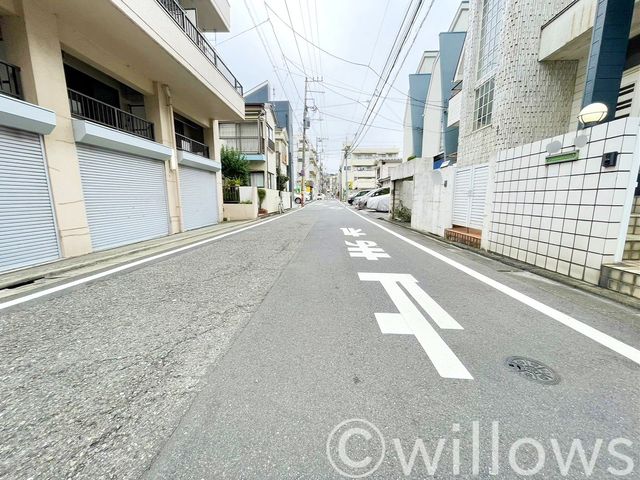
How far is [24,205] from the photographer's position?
15.8 feet

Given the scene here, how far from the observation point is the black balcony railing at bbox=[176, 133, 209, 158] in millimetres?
10877

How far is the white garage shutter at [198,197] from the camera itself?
10.3 metres

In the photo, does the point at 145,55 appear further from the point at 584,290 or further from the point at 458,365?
the point at 584,290

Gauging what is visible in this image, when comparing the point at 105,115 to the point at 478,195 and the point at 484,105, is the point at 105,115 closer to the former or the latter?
the point at 478,195

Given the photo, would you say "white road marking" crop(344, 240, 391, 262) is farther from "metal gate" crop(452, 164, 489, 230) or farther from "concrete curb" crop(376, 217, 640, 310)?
"metal gate" crop(452, 164, 489, 230)

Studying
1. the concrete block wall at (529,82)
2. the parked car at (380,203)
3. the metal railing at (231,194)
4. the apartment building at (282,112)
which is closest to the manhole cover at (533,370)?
the concrete block wall at (529,82)

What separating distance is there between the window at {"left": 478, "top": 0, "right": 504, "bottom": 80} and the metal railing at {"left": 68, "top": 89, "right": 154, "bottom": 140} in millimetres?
11518

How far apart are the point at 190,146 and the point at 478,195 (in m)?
11.7

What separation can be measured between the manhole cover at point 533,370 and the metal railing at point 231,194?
14.7 meters

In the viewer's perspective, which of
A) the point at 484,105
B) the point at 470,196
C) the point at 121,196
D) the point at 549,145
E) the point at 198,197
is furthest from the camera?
the point at 198,197

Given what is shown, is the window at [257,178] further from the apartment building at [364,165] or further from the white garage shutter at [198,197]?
the apartment building at [364,165]

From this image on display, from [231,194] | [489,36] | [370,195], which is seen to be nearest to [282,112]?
[370,195]

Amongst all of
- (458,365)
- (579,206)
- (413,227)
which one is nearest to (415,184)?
(413,227)

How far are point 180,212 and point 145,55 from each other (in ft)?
15.8
